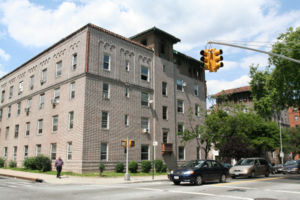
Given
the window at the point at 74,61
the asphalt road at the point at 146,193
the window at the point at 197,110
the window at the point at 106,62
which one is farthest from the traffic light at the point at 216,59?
the window at the point at 197,110

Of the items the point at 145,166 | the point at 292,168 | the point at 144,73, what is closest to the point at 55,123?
the point at 145,166

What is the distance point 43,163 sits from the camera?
88.2 feet

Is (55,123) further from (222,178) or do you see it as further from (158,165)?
(222,178)

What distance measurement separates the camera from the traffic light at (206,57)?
12398mm

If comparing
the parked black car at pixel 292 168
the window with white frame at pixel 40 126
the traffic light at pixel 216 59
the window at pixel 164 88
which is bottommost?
the parked black car at pixel 292 168

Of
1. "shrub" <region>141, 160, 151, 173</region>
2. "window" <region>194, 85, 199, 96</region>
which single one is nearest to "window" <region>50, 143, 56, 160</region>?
"shrub" <region>141, 160, 151, 173</region>

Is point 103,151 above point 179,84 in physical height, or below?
below

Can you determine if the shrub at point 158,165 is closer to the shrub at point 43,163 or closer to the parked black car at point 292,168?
the shrub at point 43,163

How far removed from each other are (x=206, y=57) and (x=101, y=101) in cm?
1667

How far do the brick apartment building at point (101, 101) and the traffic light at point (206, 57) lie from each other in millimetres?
15865

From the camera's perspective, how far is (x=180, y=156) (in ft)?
115

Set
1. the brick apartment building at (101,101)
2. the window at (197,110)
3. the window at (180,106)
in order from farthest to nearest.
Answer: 1. the window at (197,110)
2. the window at (180,106)
3. the brick apartment building at (101,101)

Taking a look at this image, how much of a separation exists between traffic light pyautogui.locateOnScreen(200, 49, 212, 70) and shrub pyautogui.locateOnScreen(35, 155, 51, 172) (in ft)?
66.1

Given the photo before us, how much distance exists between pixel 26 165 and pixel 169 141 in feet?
50.2
